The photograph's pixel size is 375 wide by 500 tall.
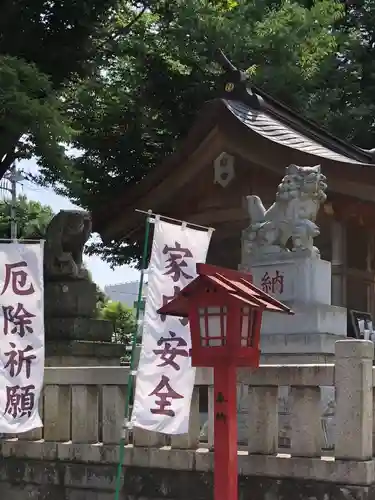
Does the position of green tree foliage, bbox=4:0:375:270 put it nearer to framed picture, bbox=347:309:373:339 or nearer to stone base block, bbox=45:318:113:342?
stone base block, bbox=45:318:113:342

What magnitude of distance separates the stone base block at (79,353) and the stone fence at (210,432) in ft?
4.77

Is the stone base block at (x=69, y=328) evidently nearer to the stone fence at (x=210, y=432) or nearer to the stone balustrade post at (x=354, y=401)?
the stone fence at (x=210, y=432)

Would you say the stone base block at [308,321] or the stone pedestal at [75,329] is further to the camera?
the stone base block at [308,321]

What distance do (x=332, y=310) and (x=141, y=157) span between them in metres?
8.58

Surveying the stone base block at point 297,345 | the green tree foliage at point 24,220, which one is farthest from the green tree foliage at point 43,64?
the green tree foliage at point 24,220

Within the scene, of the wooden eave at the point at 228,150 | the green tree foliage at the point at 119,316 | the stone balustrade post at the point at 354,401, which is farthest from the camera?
the green tree foliage at the point at 119,316

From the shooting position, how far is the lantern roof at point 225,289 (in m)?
4.67

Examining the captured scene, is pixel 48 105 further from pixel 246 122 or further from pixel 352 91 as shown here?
pixel 352 91

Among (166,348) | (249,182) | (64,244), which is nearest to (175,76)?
(249,182)

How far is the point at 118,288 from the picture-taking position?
162 feet

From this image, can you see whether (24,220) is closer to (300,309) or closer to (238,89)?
(238,89)

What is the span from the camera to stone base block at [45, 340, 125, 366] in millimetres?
8656

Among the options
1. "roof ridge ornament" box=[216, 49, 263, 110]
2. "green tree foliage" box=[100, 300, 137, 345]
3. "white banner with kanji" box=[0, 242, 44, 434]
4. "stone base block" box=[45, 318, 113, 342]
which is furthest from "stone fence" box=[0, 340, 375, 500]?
"green tree foliage" box=[100, 300, 137, 345]

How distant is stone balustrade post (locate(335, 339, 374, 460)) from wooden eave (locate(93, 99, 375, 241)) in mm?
6312
